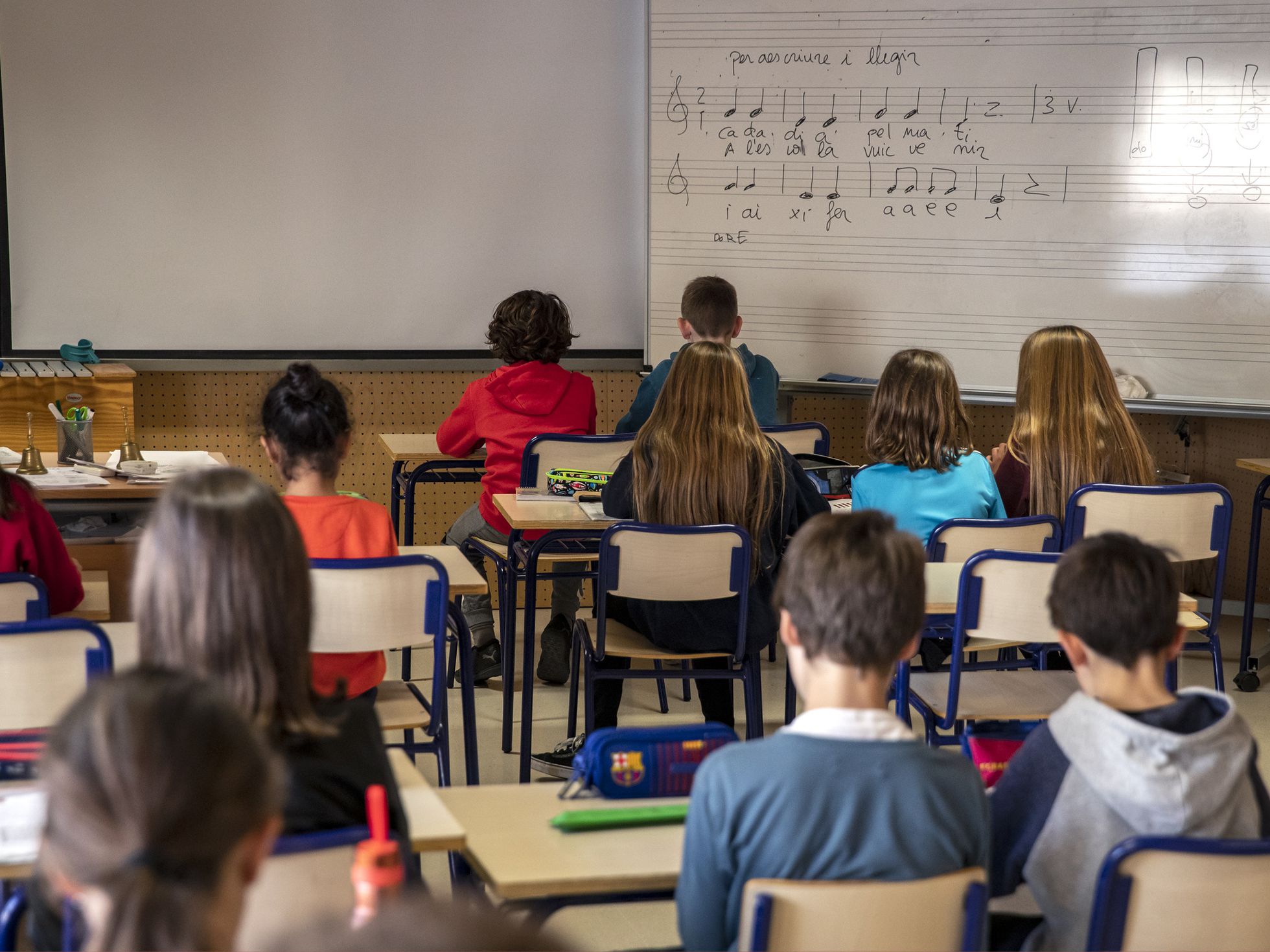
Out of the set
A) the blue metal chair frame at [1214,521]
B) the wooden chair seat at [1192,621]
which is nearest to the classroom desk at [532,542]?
the blue metal chair frame at [1214,521]

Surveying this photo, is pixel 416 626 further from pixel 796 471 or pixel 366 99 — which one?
pixel 366 99

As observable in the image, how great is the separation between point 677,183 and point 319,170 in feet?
4.58

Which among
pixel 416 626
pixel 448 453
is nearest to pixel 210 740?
pixel 416 626

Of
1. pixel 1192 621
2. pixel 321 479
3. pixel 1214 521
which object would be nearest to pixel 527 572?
pixel 321 479

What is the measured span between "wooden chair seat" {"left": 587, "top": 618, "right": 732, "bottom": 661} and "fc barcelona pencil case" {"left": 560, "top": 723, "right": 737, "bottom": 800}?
4.20 feet

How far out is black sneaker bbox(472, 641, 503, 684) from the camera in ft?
14.6

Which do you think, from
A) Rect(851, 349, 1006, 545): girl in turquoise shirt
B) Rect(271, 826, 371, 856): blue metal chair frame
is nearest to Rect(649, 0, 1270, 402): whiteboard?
Rect(851, 349, 1006, 545): girl in turquoise shirt

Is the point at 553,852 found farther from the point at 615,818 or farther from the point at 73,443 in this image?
the point at 73,443

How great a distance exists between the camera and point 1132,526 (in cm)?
340

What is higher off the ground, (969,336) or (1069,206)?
(1069,206)

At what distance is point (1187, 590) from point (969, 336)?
5.07 feet

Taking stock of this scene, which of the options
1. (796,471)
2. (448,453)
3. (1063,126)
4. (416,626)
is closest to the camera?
(416,626)

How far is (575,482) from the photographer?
12.2 ft

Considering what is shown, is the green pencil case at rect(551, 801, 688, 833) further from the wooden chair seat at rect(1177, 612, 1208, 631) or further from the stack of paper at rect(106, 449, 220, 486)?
the stack of paper at rect(106, 449, 220, 486)
